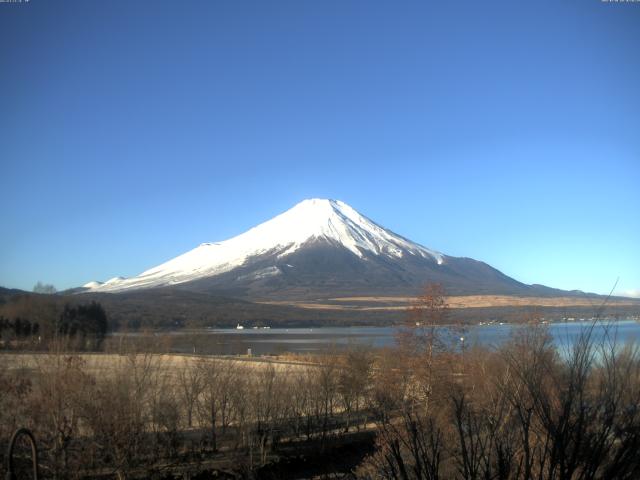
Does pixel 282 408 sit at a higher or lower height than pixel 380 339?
higher

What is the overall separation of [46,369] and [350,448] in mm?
12012

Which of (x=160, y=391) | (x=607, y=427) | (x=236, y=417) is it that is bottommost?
(x=236, y=417)

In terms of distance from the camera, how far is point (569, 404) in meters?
3.84

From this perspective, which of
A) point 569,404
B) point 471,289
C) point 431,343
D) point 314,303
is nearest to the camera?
point 569,404

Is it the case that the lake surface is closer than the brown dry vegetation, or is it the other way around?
the brown dry vegetation

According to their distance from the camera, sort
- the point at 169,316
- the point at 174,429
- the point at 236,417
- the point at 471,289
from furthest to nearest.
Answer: the point at 471,289 → the point at 169,316 → the point at 236,417 → the point at 174,429

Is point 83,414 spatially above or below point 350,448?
above

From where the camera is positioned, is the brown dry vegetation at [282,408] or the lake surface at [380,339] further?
the lake surface at [380,339]

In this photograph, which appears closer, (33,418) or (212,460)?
(33,418)

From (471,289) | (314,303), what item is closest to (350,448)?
(314,303)

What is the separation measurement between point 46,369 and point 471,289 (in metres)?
178

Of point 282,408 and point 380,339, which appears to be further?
point 380,339

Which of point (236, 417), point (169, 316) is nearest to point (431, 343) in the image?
point (236, 417)

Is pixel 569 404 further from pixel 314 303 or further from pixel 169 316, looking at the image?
pixel 314 303
